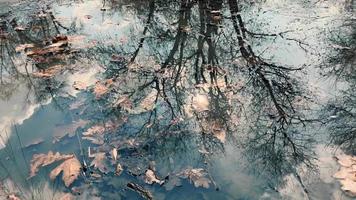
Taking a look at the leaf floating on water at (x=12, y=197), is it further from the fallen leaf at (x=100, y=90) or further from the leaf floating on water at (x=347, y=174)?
the leaf floating on water at (x=347, y=174)

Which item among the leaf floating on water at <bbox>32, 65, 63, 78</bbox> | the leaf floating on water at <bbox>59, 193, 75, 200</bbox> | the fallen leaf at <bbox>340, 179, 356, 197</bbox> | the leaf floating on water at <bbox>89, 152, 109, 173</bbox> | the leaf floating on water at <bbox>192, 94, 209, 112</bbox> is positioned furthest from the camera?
the leaf floating on water at <bbox>32, 65, 63, 78</bbox>

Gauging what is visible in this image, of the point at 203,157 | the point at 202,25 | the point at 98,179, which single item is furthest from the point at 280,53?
the point at 98,179

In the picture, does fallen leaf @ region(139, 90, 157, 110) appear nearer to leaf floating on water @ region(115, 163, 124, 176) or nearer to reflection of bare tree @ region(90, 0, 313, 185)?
reflection of bare tree @ region(90, 0, 313, 185)

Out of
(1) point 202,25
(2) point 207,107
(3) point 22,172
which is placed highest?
(1) point 202,25

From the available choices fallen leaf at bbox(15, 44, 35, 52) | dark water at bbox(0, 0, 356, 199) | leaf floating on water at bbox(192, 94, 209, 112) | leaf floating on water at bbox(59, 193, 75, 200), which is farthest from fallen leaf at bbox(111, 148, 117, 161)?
fallen leaf at bbox(15, 44, 35, 52)

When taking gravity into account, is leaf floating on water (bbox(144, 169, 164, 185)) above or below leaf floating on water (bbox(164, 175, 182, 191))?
above

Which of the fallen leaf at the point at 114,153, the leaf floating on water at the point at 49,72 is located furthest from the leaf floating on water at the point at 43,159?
the leaf floating on water at the point at 49,72

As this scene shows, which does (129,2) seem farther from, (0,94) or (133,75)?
(0,94)
